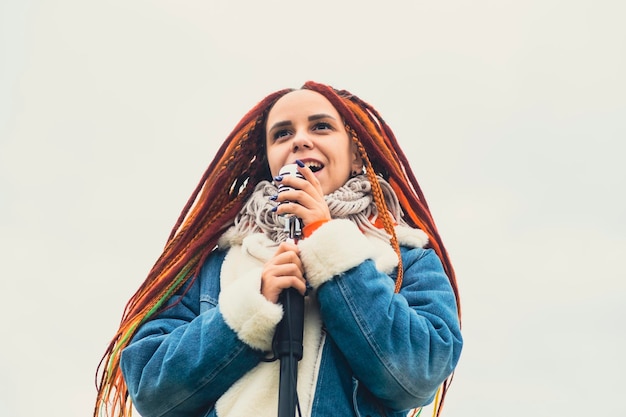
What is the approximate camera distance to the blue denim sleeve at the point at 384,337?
2314mm

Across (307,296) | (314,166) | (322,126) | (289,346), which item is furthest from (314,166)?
(289,346)

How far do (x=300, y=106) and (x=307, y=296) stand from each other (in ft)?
2.87

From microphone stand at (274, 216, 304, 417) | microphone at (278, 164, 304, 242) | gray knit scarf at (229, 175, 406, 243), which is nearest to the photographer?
microphone stand at (274, 216, 304, 417)

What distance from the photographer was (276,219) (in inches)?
111

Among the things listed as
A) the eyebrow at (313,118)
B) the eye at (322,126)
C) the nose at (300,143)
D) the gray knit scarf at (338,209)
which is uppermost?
the eyebrow at (313,118)

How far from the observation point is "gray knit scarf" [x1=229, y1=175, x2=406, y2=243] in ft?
9.09

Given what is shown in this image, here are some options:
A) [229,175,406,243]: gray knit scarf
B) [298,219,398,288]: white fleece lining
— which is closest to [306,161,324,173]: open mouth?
[229,175,406,243]: gray knit scarf

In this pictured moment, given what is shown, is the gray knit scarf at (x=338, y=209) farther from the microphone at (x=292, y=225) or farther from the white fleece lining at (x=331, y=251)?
the white fleece lining at (x=331, y=251)

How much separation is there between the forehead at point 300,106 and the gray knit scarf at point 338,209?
29cm

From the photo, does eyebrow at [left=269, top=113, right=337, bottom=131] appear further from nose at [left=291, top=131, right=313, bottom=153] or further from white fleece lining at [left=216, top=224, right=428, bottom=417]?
white fleece lining at [left=216, top=224, right=428, bottom=417]

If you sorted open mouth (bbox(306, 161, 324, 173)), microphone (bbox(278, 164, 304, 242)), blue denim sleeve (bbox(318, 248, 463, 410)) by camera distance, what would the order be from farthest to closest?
open mouth (bbox(306, 161, 324, 173)), microphone (bbox(278, 164, 304, 242)), blue denim sleeve (bbox(318, 248, 463, 410))

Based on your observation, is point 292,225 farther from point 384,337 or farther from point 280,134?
point 280,134

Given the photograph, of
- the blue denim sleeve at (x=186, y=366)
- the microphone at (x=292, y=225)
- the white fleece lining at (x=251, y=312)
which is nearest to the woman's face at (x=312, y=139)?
the microphone at (x=292, y=225)

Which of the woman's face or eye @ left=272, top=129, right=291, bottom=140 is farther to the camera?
→ eye @ left=272, top=129, right=291, bottom=140
